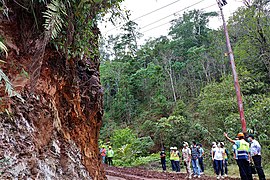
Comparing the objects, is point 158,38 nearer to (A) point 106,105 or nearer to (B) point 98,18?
(A) point 106,105

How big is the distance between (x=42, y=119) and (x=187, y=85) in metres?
Answer: 36.5

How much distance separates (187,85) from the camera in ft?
128

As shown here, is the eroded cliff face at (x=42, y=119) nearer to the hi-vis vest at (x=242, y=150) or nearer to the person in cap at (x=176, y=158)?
the hi-vis vest at (x=242, y=150)

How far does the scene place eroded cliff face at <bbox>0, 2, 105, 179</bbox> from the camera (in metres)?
3.11

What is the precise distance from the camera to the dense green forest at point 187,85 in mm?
17297

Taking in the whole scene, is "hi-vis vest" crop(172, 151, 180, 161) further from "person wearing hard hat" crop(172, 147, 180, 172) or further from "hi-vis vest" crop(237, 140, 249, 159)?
"hi-vis vest" crop(237, 140, 249, 159)

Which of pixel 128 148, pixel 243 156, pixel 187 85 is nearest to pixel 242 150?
pixel 243 156

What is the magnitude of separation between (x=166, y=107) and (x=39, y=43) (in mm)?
30385

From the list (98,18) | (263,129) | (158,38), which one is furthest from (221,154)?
(158,38)

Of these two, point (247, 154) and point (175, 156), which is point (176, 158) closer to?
point (175, 156)

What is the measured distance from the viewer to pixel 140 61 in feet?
142

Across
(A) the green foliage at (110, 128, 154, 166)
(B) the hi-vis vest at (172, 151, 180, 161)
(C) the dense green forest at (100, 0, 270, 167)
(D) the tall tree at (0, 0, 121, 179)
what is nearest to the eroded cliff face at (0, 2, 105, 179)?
(D) the tall tree at (0, 0, 121, 179)

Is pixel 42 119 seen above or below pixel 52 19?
below

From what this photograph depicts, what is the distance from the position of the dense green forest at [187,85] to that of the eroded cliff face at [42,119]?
161 cm
